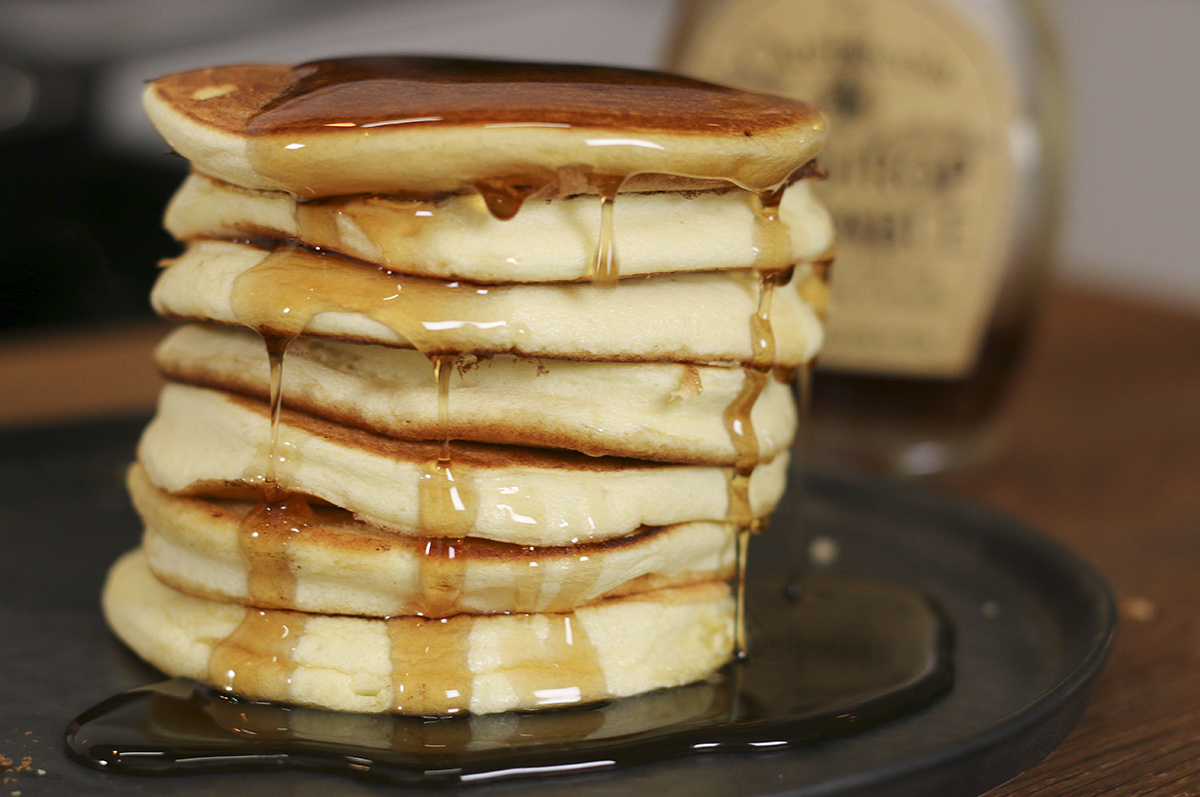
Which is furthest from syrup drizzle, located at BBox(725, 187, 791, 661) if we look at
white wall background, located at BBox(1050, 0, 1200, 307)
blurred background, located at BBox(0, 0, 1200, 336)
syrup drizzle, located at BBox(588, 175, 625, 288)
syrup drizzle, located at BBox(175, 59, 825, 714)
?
white wall background, located at BBox(1050, 0, 1200, 307)

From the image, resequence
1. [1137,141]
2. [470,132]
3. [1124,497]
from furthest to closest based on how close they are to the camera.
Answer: [1137,141] → [1124,497] → [470,132]

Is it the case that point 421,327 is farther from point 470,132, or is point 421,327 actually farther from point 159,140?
point 159,140

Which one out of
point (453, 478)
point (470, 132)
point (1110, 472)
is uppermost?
point (470, 132)

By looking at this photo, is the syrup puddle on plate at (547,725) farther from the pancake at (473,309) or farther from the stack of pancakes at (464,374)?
the pancake at (473,309)

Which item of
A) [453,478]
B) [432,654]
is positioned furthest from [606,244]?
[432,654]

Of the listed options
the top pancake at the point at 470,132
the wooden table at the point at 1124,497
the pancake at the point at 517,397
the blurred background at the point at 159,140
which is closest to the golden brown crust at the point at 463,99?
the top pancake at the point at 470,132

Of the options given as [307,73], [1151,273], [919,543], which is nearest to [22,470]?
[307,73]

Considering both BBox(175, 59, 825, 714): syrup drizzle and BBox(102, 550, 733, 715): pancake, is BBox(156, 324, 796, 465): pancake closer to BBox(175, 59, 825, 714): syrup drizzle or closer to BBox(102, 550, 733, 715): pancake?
BBox(175, 59, 825, 714): syrup drizzle
